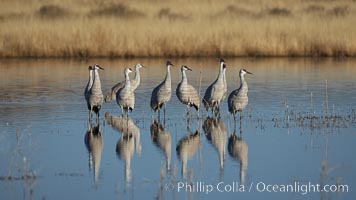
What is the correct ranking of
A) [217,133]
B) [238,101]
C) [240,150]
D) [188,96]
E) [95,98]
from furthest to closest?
[188,96] < [95,98] < [238,101] < [217,133] < [240,150]

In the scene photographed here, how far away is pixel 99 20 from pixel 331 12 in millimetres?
7484

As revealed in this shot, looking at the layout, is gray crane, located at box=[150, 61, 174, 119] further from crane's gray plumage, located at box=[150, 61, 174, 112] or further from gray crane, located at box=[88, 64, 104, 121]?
gray crane, located at box=[88, 64, 104, 121]

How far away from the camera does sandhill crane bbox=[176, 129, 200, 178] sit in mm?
10109

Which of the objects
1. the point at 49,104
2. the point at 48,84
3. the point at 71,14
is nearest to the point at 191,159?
the point at 49,104

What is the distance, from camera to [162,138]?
11594mm

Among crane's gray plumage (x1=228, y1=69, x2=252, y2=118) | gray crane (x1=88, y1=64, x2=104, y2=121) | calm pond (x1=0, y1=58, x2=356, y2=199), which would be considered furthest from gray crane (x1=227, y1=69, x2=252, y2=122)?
gray crane (x1=88, y1=64, x2=104, y2=121)

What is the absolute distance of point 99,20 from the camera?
2392 centimetres

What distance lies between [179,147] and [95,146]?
1.06 metres

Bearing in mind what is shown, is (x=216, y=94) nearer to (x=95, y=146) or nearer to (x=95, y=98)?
(x=95, y=98)

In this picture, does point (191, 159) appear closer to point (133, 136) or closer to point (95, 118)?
point (133, 136)

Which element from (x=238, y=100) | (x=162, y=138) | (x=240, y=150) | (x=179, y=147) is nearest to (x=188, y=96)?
(x=238, y=100)

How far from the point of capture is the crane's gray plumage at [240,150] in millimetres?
9431

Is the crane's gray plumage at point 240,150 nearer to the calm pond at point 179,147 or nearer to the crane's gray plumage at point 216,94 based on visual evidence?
the calm pond at point 179,147

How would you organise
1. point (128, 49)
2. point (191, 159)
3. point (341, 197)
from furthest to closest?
point (128, 49) < point (191, 159) < point (341, 197)
